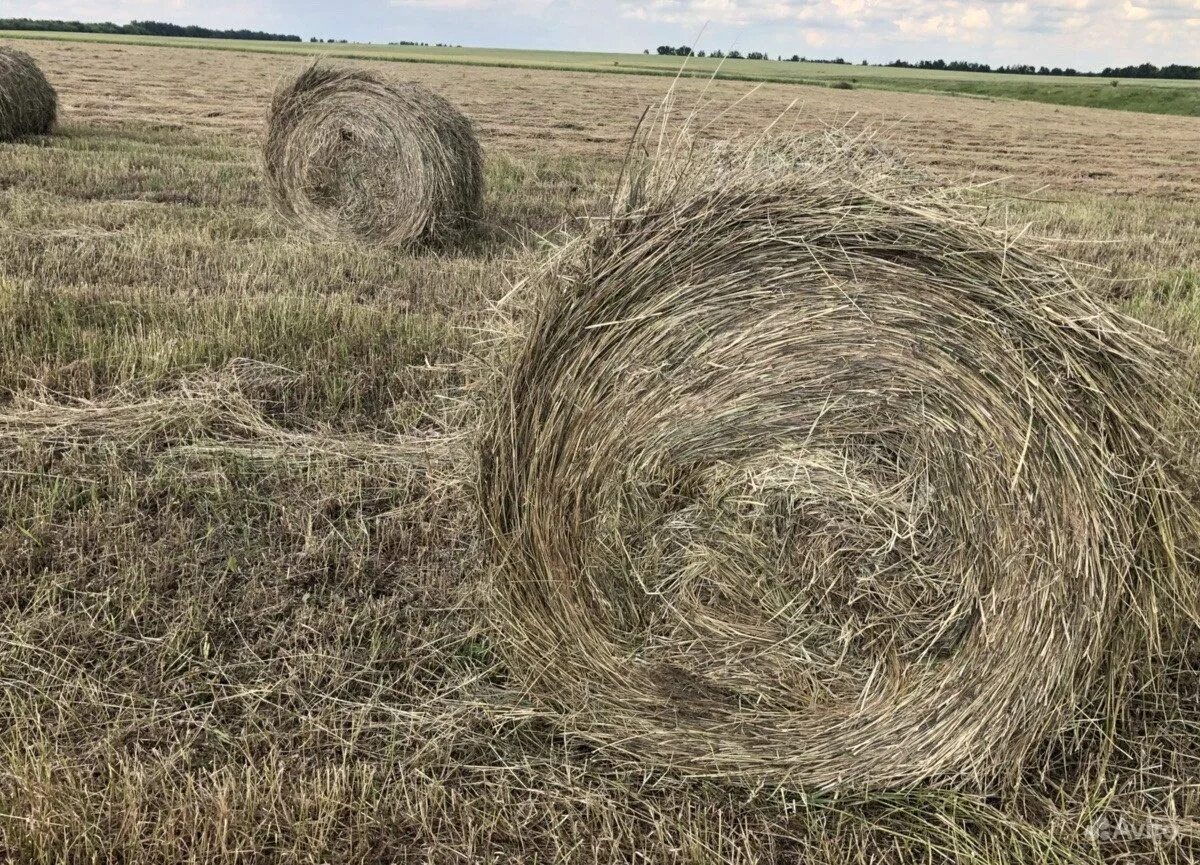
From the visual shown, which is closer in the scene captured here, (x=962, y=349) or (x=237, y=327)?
(x=962, y=349)

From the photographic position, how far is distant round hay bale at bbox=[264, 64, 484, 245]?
8.56 m

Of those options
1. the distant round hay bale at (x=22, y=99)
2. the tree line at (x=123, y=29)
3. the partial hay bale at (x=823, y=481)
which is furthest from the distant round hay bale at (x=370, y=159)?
the tree line at (x=123, y=29)

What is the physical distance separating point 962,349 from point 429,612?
2036 millimetres

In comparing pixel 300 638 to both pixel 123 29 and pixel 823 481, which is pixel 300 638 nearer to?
pixel 823 481

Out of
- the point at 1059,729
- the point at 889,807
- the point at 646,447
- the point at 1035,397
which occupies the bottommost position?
the point at 889,807

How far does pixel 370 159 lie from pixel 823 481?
23.6ft

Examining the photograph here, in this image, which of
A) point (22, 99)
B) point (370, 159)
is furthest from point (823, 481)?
point (22, 99)

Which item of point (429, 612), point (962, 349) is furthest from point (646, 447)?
point (429, 612)

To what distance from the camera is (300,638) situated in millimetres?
3258

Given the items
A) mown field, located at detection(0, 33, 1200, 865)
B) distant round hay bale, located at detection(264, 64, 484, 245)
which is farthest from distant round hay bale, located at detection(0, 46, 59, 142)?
mown field, located at detection(0, 33, 1200, 865)

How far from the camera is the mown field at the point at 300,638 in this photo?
8.23ft

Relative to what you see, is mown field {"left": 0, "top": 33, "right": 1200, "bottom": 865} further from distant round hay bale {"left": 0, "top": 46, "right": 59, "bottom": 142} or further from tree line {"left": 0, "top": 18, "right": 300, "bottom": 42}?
tree line {"left": 0, "top": 18, "right": 300, "bottom": 42}

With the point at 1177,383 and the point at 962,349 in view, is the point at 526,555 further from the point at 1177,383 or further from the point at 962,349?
the point at 1177,383

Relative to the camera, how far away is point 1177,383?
2570mm
